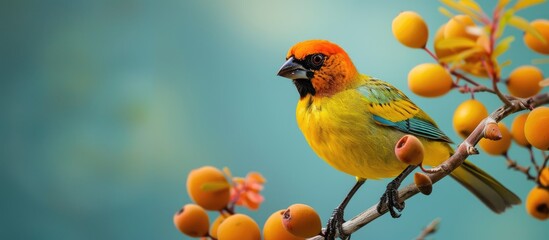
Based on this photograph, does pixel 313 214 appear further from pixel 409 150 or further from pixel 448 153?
pixel 448 153

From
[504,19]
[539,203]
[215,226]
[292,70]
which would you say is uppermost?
[292,70]

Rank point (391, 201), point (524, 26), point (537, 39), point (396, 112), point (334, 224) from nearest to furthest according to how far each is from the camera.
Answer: point (524, 26) < point (537, 39) < point (391, 201) < point (334, 224) < point (396, 112)

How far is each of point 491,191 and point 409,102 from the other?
0.19 m

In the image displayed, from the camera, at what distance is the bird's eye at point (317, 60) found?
2.49 ft

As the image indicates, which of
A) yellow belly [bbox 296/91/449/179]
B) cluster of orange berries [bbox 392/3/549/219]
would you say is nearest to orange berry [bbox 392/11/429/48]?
cluster of orange berries [bbox 392/3/549/219]

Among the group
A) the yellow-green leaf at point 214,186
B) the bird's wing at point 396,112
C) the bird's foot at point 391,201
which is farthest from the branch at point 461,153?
the bird's wing at point 396,112

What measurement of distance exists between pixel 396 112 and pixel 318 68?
123 mm

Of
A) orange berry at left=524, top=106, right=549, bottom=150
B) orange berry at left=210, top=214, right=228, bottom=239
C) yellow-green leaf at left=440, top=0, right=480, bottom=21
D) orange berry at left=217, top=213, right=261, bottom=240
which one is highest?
orange berry at left=210, top=214, right=228, bottom=239

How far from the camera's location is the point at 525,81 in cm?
52

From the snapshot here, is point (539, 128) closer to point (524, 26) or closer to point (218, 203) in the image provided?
point (524, 26)

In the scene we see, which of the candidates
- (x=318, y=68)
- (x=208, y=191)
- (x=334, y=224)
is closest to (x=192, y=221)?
(x=208, y=191)

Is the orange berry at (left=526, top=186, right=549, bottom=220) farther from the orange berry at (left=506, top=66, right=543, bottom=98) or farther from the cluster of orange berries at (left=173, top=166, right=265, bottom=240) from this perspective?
the cluster of orange berries at (left=173, top=166, right=265, bottom=240)

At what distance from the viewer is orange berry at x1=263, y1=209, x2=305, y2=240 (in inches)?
21.3

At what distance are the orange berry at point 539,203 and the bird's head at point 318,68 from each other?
0.29 meters
